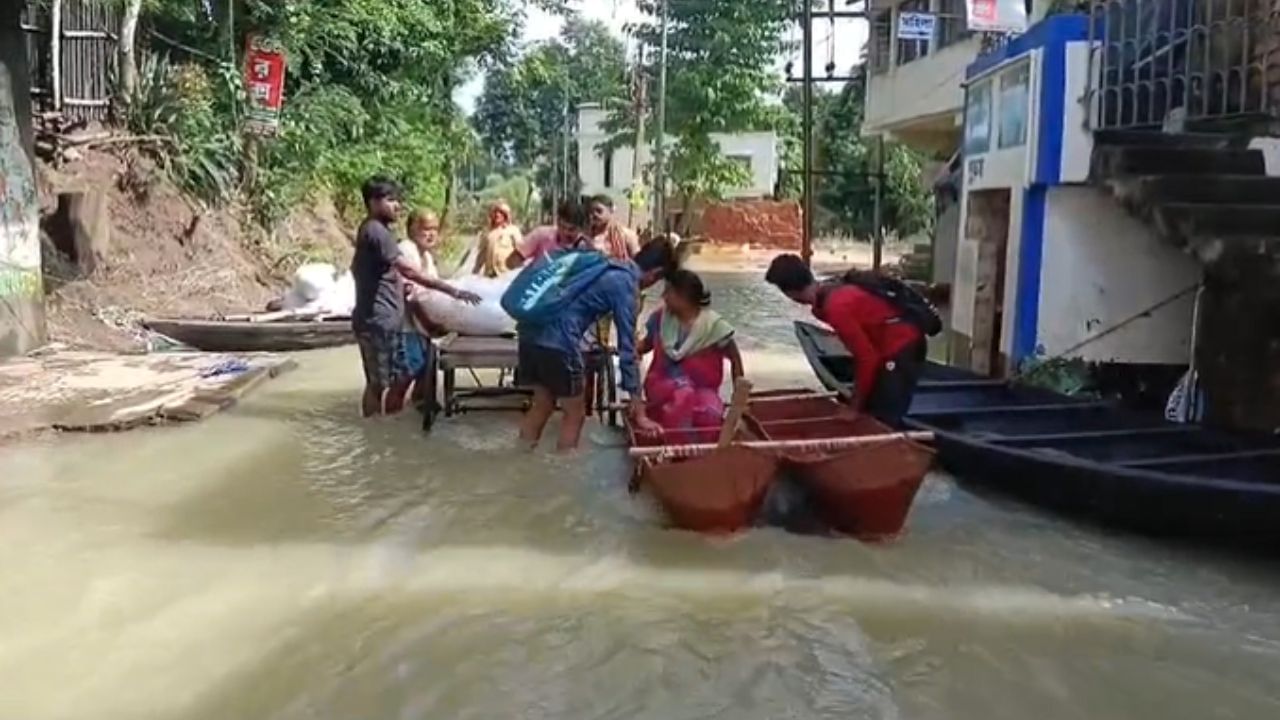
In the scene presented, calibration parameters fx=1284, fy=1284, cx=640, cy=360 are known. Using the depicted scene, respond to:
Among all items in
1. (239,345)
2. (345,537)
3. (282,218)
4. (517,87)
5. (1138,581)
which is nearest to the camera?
(1138,581)

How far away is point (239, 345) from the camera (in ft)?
42.2

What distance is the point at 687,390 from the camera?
6965 mm


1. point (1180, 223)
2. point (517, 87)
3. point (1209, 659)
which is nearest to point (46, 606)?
point (1209, 659)

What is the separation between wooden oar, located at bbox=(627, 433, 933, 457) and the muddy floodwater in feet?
1.80

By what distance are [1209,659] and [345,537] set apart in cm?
407

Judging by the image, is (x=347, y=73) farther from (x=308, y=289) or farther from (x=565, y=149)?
(x=565, y=149)

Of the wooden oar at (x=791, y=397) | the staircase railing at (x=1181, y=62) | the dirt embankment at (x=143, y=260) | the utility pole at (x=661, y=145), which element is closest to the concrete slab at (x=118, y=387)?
the dirt embankment at (x=143, y=260)

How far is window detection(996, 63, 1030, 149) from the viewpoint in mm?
9531

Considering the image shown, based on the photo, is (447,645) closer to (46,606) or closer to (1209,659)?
(46,606)

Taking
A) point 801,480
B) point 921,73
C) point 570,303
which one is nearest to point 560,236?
point 570,303

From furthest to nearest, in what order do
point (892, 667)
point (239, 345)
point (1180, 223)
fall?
point (239, 345), point (1180, 223), point (892, 667)

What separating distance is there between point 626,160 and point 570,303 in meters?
40.9

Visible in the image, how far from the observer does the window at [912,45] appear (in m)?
21.3

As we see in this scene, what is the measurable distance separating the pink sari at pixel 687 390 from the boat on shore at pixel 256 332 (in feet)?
21.5
